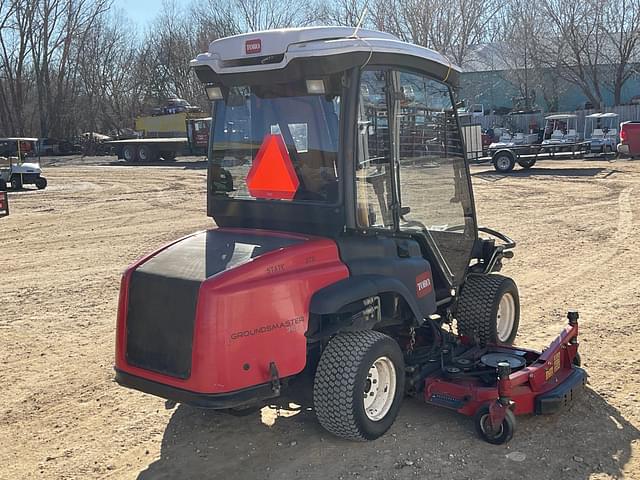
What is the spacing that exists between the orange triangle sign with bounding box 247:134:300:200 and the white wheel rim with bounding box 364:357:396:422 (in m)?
1.16

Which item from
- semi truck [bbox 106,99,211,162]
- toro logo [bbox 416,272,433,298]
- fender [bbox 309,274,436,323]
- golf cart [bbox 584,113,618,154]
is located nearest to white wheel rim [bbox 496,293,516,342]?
toro logo [bbox 416,272,433,298]

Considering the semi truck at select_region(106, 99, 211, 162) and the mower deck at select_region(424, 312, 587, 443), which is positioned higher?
the semi truck at select_region(106, 99, 211, 162)

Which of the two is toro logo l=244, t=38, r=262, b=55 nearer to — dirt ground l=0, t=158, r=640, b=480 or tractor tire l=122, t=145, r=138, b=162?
dirt ground l=0, t=158, r=640, b=480

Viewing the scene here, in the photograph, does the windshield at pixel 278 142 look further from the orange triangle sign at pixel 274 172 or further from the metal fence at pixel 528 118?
the metal fence at pixel 528 118

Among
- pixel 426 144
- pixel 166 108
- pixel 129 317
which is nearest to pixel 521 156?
pixel 426 144

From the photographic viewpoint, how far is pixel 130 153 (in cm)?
3512

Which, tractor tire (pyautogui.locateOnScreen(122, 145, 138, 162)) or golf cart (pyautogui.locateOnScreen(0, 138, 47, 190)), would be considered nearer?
A: golf cart (pyautogui.locateOnScreen(0, 138, 47, 190))

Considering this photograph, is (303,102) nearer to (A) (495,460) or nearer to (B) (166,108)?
(A) (495,460)

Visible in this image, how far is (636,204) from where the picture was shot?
14.3 meters

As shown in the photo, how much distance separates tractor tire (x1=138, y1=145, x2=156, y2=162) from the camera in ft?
113

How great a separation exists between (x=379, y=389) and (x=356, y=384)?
0.37 meters

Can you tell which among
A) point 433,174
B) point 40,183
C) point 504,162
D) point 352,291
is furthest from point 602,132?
point 352,291

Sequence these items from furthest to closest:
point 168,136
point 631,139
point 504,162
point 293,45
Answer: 1. point 168,136
2. point 631,139
3. point 504,162
4. point 293,45

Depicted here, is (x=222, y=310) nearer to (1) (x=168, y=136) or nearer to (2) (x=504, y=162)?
(2) (x=504, y=162)
